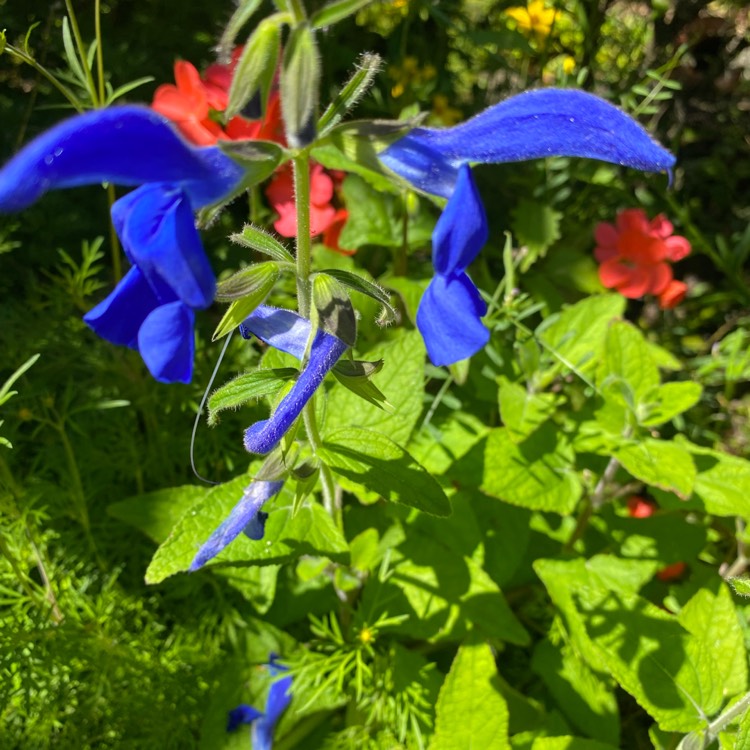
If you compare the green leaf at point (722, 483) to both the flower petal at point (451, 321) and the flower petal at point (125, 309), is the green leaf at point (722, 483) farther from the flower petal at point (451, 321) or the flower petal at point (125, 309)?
the flower petal at point (125, 309)

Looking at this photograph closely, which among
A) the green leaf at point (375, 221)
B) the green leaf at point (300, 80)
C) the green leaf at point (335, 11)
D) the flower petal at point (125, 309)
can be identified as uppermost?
the green leaf at point (335, 11)

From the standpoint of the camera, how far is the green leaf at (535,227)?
225 centimetres

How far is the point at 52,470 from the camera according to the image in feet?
6.02

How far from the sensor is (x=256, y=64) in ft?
2.61

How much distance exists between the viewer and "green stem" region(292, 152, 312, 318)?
2.98 ft

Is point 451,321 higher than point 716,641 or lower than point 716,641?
higher

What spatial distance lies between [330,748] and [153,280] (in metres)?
1.29

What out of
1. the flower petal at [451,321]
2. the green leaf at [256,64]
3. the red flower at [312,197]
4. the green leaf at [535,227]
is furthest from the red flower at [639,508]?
the green leaf at [256,64]

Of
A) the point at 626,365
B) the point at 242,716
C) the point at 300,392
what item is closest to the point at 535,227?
the point at 626,365

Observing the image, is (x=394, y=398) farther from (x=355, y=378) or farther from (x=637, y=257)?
(x=637, y=257)

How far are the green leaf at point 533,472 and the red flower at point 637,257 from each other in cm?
70

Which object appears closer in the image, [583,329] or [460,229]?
[460,229]

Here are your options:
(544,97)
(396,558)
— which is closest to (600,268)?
(396,558)

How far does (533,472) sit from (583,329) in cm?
48
